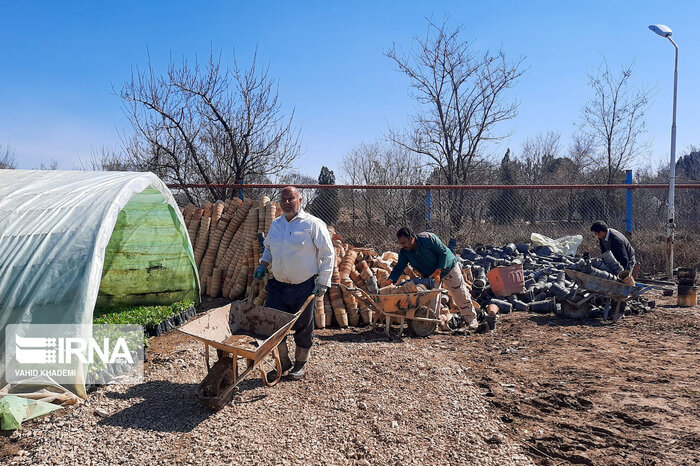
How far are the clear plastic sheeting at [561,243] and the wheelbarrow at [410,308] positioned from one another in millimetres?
5829

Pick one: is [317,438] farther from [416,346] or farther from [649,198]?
[649,198]

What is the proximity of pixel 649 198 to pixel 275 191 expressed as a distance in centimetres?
993

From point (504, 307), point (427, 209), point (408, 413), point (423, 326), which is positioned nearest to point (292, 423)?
point (408, 413)

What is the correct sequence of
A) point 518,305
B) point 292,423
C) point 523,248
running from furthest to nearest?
point 523,248 → point 518,305 → point 292,423

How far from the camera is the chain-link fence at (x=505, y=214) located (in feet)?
36.6

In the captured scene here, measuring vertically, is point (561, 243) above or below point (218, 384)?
above

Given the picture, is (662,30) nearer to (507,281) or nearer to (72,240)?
(507,281)

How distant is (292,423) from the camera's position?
4.08 meters

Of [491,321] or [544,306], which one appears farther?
[544,306]

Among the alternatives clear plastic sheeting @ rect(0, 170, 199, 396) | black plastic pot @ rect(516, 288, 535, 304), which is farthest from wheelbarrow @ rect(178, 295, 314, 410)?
black plastic pot @ rect(516, 288, 535, 304)

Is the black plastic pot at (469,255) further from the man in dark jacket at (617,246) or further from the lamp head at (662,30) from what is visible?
the lamp head at (662,30)

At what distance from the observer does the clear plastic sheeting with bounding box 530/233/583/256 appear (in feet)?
37.8

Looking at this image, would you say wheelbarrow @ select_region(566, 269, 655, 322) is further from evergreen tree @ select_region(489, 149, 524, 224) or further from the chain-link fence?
evergreen tree @ select_region(489, 149, 524, 224)

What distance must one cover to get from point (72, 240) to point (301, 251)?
244 centimetres
